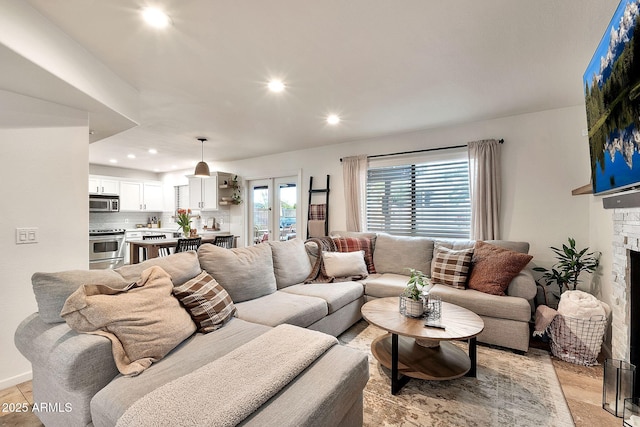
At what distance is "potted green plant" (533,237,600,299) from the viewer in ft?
9.05

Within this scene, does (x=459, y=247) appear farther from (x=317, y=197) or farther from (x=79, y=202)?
(x=79, y=202)

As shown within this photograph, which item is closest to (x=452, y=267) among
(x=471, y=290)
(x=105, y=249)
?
(x=471, y=290)

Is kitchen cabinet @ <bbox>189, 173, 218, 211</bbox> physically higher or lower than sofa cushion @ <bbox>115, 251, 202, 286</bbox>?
higher

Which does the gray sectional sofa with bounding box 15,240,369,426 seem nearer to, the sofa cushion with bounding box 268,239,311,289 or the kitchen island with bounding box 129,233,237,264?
the sofa cushion with bounding box 268,239,311,289

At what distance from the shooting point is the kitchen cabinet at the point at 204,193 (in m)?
5.98

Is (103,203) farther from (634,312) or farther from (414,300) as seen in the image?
(634,312)

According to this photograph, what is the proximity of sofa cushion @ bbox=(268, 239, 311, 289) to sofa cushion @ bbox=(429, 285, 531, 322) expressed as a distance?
4.77 feet

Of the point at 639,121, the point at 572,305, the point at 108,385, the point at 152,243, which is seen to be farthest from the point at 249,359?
the point at 152,243

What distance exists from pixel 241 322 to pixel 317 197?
322cm

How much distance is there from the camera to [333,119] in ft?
11.6

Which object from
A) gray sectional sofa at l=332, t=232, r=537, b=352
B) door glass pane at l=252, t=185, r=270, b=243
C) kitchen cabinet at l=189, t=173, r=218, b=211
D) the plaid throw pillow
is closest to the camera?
gray sectional sofa at l=332, t=232, r=537, b=352

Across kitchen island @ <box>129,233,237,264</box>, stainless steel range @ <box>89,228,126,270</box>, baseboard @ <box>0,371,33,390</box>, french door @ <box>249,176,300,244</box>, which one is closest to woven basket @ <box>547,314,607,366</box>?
french door @ <box>249,176,300,244</box>

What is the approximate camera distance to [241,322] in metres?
1.99

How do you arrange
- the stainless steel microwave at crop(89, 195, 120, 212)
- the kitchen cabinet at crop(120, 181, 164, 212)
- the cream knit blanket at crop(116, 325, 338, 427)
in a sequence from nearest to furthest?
the cream knit blanket at crop(116, 325, 338, 427), the stainless steel microwave at crop(89, 195, 120, 212), the kitchen cabinet at crop(120, 181, 164, 212)
